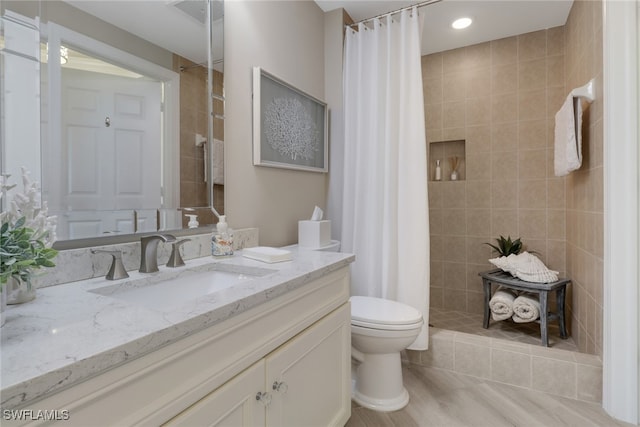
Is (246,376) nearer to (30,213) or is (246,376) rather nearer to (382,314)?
(30,213)

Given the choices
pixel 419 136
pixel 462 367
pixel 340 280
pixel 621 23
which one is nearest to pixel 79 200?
pixel 340 280

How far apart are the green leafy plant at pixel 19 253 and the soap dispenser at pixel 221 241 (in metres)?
0.70

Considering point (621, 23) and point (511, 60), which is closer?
point (621, 23)

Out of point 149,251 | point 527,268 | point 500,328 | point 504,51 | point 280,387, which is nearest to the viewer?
point 280,387

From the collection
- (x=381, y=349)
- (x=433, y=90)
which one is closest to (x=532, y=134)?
(x=433, y=90)

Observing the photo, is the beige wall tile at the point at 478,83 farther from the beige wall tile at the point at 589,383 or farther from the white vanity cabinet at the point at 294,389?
the white vanity cabinet at the point at 294,389

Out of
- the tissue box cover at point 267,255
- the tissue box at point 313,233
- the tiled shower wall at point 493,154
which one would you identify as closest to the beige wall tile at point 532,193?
the tiled shower wall at point 493,154

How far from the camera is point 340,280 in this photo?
1440mm

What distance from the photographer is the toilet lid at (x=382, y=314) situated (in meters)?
1.67

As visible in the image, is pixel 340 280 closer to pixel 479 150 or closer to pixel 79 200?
pixel 79 200

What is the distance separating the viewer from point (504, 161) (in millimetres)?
2900

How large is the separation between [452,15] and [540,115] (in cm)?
107

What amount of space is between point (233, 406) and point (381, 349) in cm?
103

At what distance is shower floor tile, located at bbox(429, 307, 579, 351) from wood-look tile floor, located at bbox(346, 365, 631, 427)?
567mm
